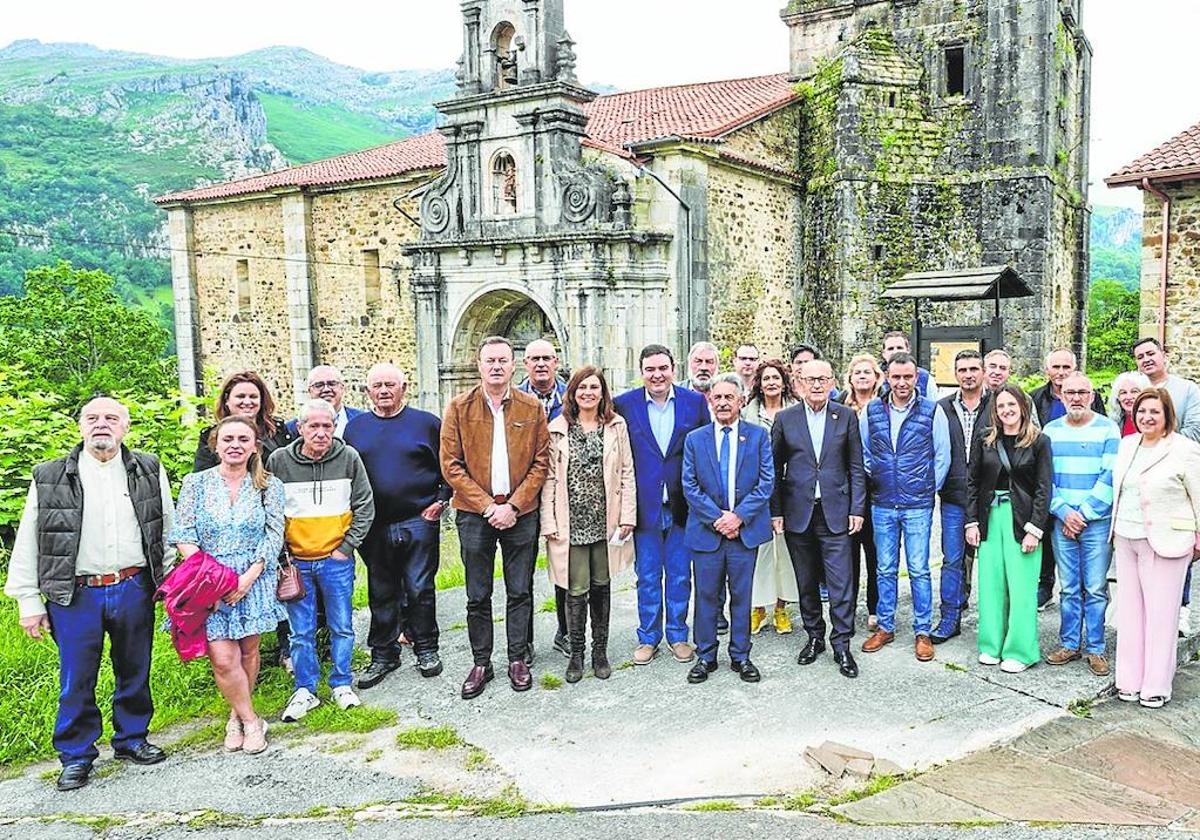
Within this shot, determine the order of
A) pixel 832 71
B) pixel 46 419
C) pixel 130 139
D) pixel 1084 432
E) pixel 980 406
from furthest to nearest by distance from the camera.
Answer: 1. pixel 130 139
2. pixel 832 71
3. pixel 46 419
4. pixel 980 406
5. pixel 1084 432

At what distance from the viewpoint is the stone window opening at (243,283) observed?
23.1 meters

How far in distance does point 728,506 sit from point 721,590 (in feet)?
1.65

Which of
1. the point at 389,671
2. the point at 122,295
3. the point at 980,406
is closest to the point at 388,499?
the point at 389,671

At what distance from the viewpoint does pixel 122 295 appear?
56.1 meters

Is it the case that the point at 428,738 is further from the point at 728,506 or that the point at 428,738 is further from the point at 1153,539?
the point at 1153,539

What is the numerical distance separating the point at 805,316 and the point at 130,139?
86.9 meters

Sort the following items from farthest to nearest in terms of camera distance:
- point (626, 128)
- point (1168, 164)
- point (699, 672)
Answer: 1. point (626, 128)
2. point (1168, 164)
3. point (699, 672)

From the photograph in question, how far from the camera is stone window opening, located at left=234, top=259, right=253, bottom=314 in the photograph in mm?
23094

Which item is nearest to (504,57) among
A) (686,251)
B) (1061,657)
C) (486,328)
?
(486,328)

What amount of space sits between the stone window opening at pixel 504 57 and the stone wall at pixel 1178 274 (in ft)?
33.0

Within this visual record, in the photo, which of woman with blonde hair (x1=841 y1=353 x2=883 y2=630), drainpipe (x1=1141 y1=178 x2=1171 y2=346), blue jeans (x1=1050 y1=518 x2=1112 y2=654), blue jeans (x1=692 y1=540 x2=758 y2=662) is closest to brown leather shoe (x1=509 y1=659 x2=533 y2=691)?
blue jeans (x1=692 y1=540 x2=758 y2=662)

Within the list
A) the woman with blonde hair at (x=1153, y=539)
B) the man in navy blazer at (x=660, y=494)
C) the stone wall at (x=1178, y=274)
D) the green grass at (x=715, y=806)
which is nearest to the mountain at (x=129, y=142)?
the stone wall at (x=1178, y=274)

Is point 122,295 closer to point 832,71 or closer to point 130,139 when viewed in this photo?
point 130,139

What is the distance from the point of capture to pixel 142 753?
14.9ft
